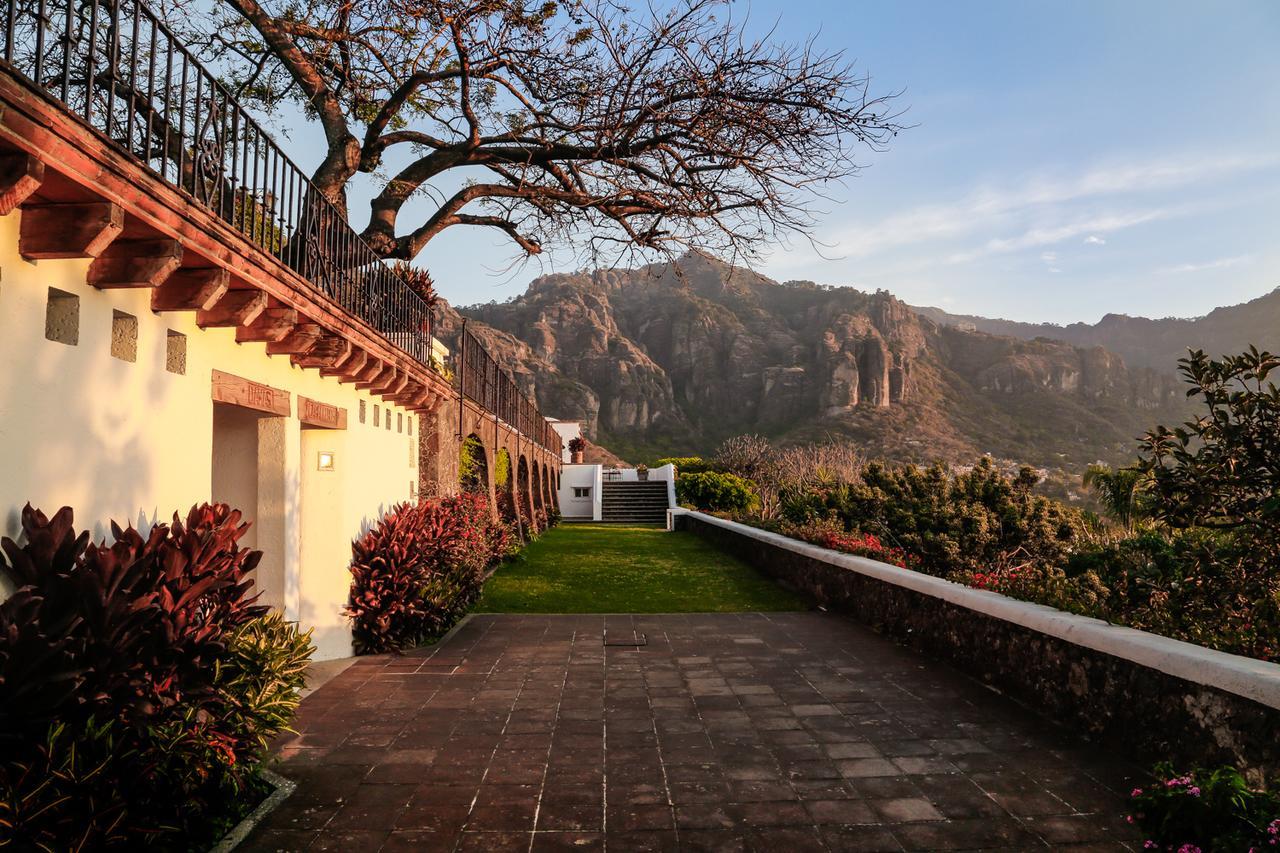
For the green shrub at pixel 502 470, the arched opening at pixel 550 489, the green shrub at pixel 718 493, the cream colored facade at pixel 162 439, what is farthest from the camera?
the arched opening at pixel 550 489

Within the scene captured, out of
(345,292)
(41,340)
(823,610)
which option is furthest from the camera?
(823,610)

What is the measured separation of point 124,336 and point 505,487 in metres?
14.6

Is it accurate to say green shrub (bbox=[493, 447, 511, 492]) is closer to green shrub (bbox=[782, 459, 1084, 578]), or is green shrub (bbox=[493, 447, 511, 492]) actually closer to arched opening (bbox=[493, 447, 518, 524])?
arched opening (bbox=[493, 447, 518, 524])

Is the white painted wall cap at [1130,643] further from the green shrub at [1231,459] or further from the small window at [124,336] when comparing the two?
the small window at [124,336]

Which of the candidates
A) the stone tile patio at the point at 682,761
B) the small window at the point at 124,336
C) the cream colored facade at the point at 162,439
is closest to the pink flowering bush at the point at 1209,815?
the stone tile patio at the point at 682,761

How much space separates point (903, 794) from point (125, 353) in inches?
182

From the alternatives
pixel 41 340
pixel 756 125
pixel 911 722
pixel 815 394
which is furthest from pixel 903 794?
pixel 815 394

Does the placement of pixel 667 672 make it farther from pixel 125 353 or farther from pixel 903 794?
pixel 125 353

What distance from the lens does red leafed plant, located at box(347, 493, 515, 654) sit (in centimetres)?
729

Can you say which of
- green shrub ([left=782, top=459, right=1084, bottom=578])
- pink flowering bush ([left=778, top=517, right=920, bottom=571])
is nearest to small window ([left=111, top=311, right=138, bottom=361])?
pink flowering bush ([left=778, top=517, right=920, bottom=571])

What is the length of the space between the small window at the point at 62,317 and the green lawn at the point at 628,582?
22.3 ft

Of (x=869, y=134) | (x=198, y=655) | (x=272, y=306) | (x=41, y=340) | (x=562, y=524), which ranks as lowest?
(x=562, y=524)

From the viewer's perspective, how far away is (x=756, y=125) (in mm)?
8203

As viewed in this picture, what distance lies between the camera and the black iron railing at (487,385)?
12453mm
